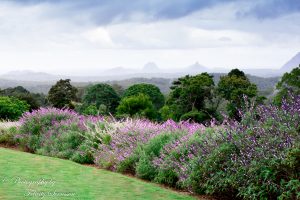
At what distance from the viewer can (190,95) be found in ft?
157

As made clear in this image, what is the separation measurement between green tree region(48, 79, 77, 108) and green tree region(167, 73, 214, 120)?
14102 mm

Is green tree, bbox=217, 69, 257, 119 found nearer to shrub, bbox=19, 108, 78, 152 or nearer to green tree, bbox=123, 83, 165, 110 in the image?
green tree, bbox=123, 83, 165, 110

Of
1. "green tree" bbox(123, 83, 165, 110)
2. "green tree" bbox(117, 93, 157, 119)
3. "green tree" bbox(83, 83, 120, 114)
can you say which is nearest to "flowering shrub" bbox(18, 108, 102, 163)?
"green tree" bbox(117, 93, 157, 119)

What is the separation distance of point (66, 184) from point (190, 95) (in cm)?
4038

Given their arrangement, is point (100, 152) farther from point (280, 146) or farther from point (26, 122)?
point (280, 146)

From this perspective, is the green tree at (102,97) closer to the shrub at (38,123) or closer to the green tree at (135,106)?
the green tree at (135,106)

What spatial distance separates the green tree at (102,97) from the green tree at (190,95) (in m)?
14.3

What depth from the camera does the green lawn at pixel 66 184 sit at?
7059 mm

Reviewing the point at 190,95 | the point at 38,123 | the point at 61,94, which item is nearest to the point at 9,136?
the point at 38,123

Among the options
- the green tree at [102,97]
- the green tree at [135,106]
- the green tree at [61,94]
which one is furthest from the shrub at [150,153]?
the green tree at [102,97]

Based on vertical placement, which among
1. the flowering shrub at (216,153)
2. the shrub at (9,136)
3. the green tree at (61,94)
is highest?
the flowering shrub at (216,153)

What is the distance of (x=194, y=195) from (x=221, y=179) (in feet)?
3.11

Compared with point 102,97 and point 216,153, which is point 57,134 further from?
point 102,97

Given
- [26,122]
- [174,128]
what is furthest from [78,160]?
[26,122]
